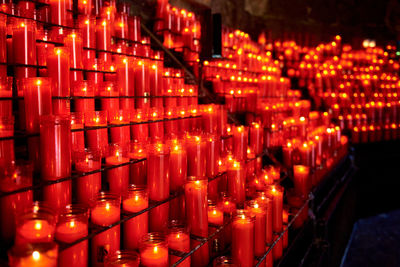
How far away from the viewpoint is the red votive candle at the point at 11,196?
56.1 inches

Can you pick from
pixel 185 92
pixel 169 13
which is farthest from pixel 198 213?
pixel 169 13

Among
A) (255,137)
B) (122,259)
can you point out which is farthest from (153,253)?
(255,137)

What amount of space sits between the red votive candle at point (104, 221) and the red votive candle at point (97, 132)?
0.31 meters

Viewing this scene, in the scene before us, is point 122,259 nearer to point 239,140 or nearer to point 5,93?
point 5,93

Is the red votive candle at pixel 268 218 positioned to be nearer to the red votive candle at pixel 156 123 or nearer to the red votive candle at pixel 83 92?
the red votive candle at pixel 156 123

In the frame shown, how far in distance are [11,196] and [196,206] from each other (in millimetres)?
990

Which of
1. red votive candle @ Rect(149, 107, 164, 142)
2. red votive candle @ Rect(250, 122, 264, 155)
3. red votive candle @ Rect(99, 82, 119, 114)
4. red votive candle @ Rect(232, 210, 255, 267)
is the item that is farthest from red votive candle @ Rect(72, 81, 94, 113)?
red votive candle @ Rect(250, 122, 264, 155)

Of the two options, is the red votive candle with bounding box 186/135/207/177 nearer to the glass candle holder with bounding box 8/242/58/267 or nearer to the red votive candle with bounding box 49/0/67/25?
the glass candle holder with bounding box 8/242/58/267

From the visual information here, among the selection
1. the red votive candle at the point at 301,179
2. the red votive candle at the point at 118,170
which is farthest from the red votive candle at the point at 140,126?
the red votive candle at the point at 301,179

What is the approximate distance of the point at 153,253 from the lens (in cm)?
171

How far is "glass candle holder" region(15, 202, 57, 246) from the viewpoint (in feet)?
4.16

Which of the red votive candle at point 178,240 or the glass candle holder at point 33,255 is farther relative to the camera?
the red votive candle at point 178,240

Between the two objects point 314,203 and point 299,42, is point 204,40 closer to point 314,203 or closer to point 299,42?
point 314,203

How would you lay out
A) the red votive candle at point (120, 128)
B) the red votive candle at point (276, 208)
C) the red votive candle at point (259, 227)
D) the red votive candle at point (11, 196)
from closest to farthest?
the red votive candle at point (11, 196), the red votive candle at point (120, 128), the red votive candle at point (259, 227), the red votive candle at point (276, 208)
